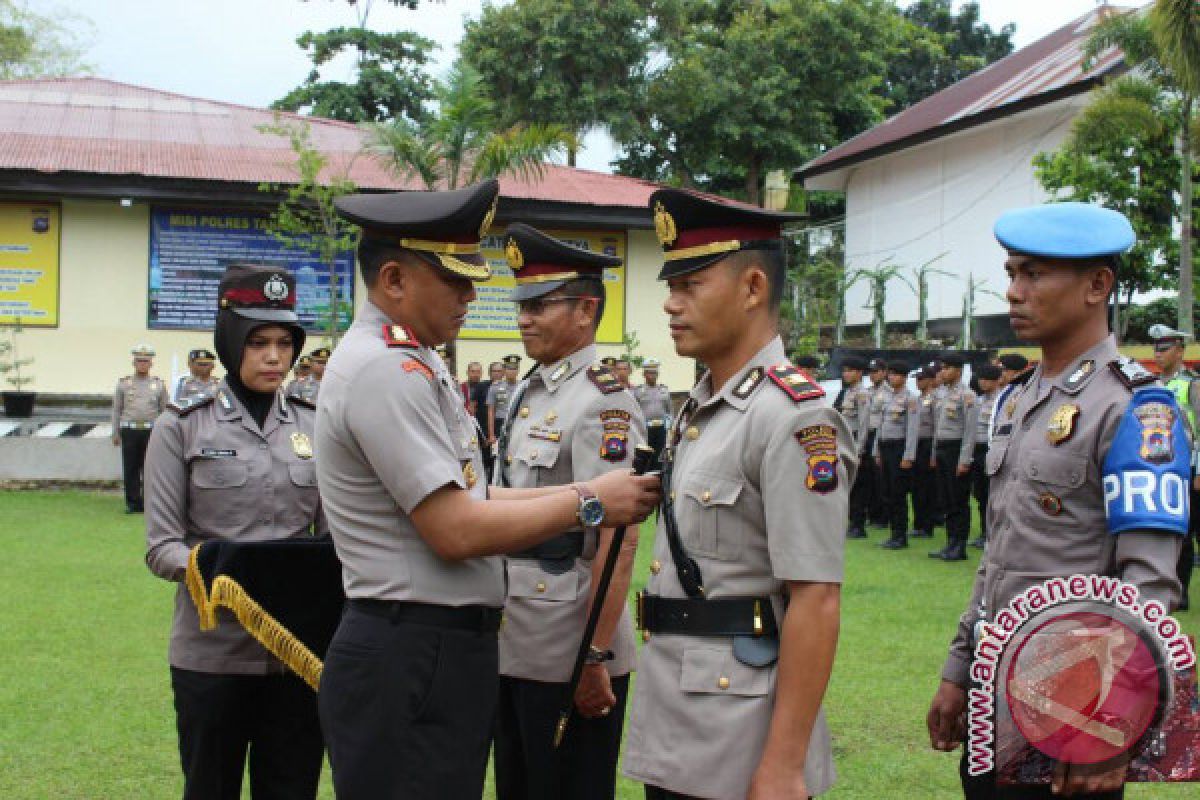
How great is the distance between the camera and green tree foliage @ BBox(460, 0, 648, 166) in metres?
28.9

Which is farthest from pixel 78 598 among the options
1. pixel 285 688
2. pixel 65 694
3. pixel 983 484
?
pixel 983 484

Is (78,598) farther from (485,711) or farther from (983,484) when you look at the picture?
(983,484)

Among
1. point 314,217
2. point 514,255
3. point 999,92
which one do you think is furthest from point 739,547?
point 999,92

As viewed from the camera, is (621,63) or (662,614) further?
(621,63)

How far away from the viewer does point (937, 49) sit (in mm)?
36250

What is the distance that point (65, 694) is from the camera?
247 inches

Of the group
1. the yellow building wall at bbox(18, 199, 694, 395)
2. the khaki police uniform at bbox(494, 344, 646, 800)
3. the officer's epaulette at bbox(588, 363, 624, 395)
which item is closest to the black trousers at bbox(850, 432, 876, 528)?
the yellow building wall at bbox(18, 199, 694, 395)

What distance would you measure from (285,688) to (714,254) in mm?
→ 2018

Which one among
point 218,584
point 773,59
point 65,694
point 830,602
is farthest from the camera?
point 773,59

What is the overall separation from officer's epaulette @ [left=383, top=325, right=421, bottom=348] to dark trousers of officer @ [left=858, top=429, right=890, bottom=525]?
12.5 m

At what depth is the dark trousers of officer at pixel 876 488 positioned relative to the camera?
49.8ft

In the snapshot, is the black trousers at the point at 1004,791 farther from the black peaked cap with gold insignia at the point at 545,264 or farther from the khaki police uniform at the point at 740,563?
the black peaked cap with gold insignia at the point at 545,264

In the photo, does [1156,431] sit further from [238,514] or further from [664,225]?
[238,514]

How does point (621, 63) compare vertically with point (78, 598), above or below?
above
